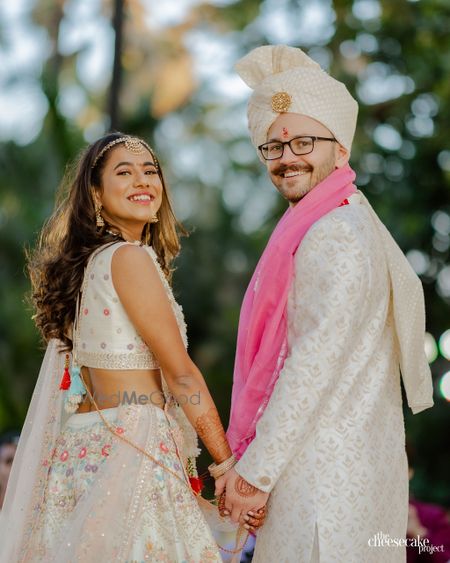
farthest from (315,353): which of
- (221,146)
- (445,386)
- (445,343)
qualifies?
(221,146)

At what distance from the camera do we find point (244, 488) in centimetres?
376

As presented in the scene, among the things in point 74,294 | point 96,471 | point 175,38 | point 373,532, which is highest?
point 175,38

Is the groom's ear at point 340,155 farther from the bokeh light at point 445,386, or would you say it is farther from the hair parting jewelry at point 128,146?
the bokeh light at point 445,386

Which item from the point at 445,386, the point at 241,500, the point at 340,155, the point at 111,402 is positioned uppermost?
the point at 340,155

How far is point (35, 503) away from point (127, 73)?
19.7 meters

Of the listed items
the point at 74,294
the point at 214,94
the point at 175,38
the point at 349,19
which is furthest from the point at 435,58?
the point at 175,38

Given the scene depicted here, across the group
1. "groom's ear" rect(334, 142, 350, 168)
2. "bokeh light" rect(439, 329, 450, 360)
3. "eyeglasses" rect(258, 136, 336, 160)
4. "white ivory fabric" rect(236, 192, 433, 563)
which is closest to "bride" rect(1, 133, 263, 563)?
"white ivory fabric" rect(236, 192, 433, 563)

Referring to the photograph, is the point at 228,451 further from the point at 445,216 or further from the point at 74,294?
the point at 445,216

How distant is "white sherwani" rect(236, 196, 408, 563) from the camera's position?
3713 millimetres

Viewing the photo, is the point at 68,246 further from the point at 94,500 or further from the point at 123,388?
the point at 94,500

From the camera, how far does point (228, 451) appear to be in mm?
3834

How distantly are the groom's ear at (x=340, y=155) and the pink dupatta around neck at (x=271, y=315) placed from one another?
11 cm

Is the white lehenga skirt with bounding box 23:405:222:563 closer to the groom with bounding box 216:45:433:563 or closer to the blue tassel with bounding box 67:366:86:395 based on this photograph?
the blue tassel with bounding box 67:366:86:395

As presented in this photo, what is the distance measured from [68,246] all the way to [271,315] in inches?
33.2
